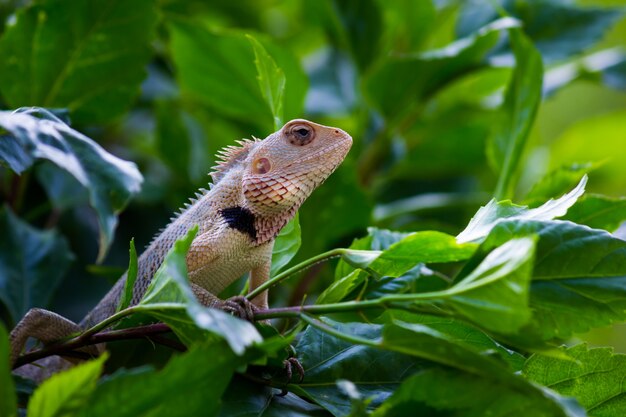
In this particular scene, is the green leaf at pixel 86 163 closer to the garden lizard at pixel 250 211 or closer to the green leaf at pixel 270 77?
the green leaf at pixel 270 77

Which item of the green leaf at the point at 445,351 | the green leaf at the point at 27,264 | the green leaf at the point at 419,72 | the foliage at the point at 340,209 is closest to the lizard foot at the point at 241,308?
the foliage at the point at 340,209

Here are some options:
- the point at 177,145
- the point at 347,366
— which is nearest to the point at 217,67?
the point at 177,145

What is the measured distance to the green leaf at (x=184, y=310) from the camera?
78 centimetres

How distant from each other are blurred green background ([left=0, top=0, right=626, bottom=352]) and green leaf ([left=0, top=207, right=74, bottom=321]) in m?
0.10

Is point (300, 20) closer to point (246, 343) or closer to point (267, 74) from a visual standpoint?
point (267, 74)

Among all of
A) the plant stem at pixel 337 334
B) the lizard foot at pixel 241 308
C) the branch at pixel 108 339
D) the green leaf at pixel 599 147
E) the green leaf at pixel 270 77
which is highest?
the green leaf at pixel 270 77

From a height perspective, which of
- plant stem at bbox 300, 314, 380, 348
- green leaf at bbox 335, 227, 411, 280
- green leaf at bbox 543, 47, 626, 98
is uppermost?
plant stem at bbox 300, 314, 380, 348

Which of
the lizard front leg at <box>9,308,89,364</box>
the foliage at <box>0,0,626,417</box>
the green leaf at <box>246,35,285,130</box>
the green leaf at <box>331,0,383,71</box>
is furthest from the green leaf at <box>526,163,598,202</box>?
the lizard front leg at <box>9,308,89,364</box>

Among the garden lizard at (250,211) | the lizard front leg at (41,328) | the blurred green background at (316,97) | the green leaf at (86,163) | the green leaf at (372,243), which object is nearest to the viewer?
the green leaf at (86,163)

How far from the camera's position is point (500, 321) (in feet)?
2.63

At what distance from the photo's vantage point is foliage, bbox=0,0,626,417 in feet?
2.73

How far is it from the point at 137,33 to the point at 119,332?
79 cm

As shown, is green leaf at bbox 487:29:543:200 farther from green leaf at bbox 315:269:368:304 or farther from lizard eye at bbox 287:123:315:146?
green leaf at bbox 315:269:368:304

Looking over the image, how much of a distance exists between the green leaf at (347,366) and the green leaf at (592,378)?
0.66ft
